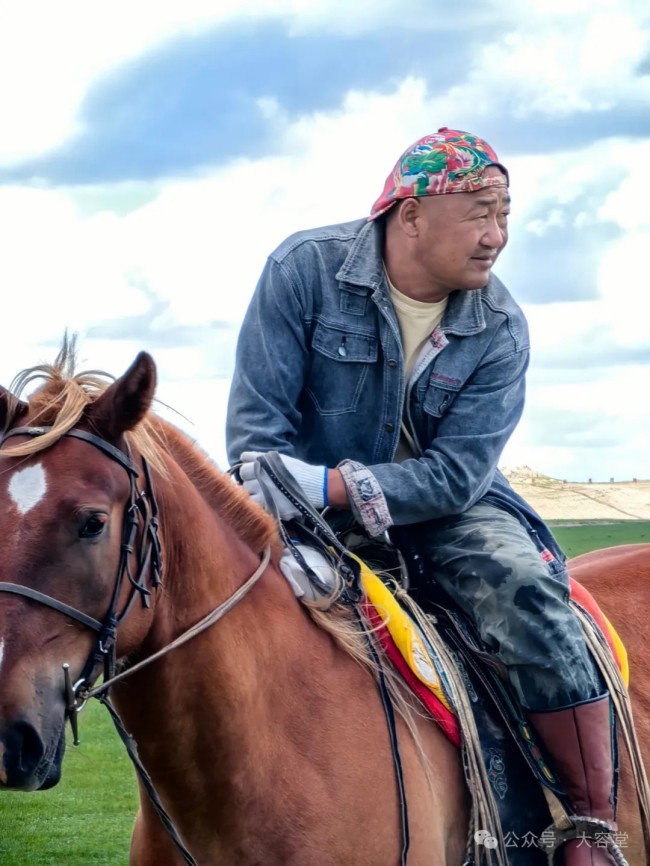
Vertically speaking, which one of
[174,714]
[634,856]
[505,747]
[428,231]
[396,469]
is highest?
[428,231]

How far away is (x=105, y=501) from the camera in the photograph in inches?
126

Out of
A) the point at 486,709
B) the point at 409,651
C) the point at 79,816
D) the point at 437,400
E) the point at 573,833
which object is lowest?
the point at 79,816

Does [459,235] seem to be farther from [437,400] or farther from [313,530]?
[313,530]

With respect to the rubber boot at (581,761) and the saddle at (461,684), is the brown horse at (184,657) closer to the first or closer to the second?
the saddle at (461,684)

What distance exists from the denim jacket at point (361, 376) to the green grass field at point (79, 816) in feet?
13.3

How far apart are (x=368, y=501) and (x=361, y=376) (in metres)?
0.60

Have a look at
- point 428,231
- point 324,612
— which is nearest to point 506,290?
point 428,231

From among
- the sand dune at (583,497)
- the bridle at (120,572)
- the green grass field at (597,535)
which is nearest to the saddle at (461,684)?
the bridle at (120,572)

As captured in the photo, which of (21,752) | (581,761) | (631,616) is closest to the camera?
(21,752)

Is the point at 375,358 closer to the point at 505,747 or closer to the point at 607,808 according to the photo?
the point at 505,747

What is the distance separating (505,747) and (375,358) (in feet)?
5.20

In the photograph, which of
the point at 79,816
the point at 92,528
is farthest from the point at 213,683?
the point at 79,816

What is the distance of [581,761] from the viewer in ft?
13.9

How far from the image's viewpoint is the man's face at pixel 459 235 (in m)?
4.64
